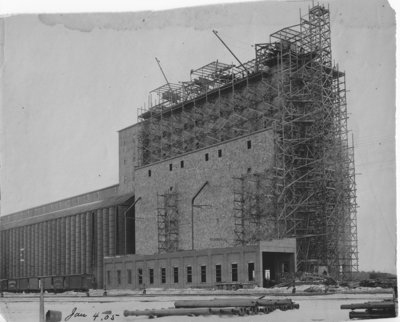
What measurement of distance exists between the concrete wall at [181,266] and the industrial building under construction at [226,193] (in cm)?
12

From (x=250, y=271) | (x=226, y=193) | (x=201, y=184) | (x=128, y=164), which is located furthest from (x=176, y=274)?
(x=128, y=164)

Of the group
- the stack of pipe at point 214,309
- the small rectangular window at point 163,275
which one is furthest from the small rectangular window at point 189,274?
the stack of pipe at point 214,309

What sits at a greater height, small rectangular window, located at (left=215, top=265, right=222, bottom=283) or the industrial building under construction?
the industrial building under construction

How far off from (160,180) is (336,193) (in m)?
20.2

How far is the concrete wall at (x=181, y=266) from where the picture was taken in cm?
4906

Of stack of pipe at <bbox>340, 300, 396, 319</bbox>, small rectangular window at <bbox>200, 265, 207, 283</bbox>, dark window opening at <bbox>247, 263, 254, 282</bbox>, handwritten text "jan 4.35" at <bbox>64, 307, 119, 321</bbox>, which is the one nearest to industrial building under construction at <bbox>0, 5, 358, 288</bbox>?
dark window opening at <bbox>247, 263, 254, 282</bbox>

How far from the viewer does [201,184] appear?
59.2 meters

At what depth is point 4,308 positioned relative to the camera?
2625 cm

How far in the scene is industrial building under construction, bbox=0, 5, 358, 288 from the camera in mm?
50031

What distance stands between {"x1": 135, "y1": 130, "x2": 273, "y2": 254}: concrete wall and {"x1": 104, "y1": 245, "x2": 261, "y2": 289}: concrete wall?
356cm

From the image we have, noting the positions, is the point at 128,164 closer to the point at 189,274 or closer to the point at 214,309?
the point at 189,274

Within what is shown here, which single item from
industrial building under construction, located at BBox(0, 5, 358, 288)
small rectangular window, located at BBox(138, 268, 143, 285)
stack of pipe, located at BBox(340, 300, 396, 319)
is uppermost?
industrial building under construction, located at BBox(0, 5, 358, 288)

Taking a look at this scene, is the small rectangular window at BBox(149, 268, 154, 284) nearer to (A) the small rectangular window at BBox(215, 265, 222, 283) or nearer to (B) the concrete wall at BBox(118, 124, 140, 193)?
(A) the small rectangular window at BBox(215, 265, 222, 283)

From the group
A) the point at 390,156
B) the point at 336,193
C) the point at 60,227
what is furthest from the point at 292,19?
the point at 60,227
